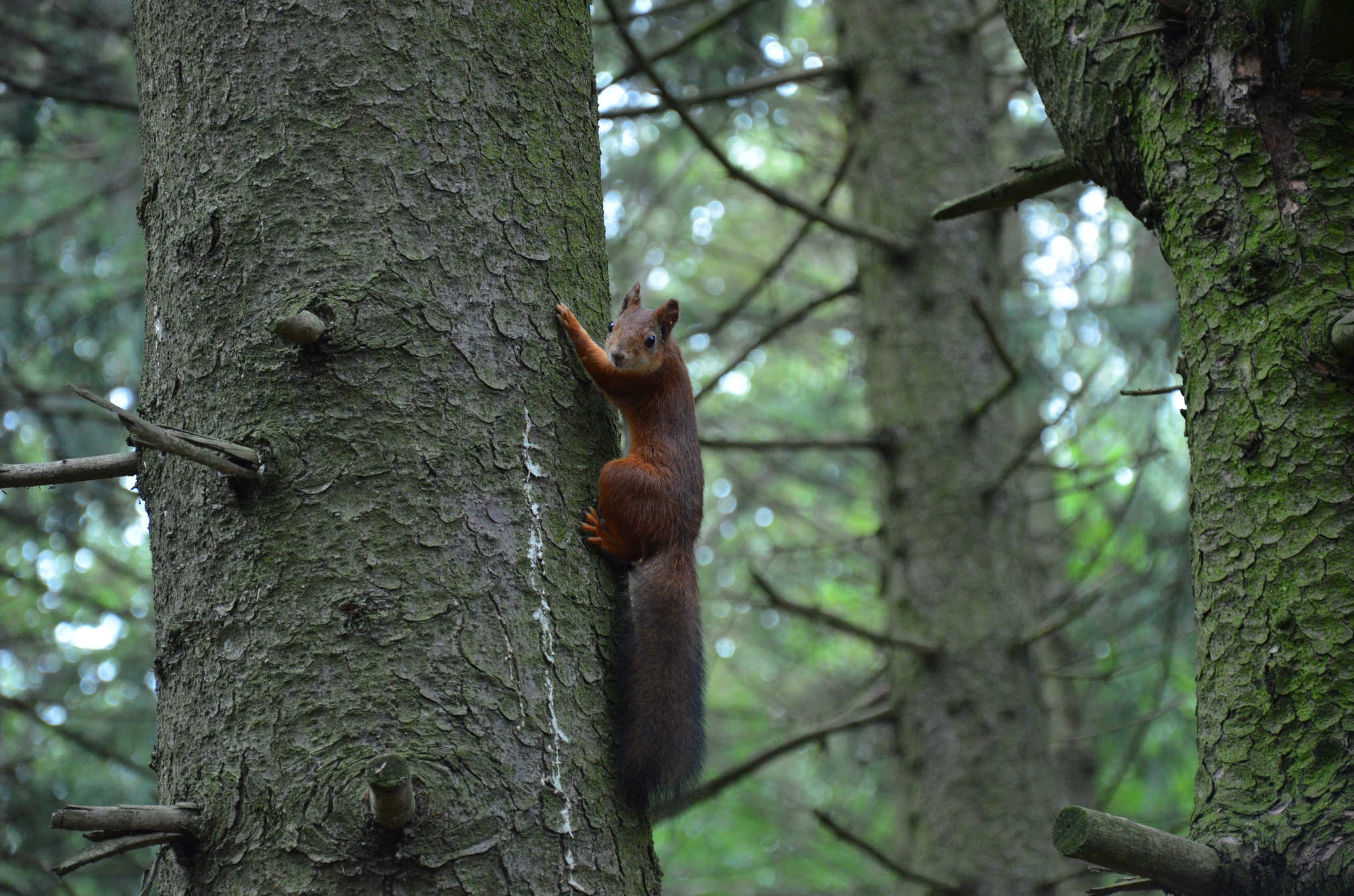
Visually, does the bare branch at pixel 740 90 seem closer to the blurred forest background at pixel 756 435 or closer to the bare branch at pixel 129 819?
the blurred forest background at pixel 756 435

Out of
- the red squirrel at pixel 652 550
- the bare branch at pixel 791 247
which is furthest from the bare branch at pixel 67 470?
the bare branch at pixel 791 247

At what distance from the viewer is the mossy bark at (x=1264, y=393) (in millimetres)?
1646

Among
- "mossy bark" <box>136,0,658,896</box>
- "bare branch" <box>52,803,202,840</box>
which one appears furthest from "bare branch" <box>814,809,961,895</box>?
"bare branch" <box>52,803,202,840</box>

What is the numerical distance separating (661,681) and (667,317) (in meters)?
1.70

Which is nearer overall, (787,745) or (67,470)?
(67,470)

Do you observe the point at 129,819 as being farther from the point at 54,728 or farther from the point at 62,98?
the point at 62,98

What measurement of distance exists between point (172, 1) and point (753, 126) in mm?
6516

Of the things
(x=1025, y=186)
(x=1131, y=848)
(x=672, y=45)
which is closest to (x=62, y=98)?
(x=672, y=45)

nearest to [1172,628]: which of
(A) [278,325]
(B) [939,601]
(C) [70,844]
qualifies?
(B) [939,601]

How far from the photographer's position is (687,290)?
44.6ft

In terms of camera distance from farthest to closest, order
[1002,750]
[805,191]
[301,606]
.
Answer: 1. [805,191]
2. [1002,750]
3. [301,606]

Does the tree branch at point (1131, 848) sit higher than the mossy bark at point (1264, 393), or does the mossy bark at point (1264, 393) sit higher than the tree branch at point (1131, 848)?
the mossy bark at point (1264, 393)

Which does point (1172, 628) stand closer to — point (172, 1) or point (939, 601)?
point (939, 601)

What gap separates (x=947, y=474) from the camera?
4730 millimetres
